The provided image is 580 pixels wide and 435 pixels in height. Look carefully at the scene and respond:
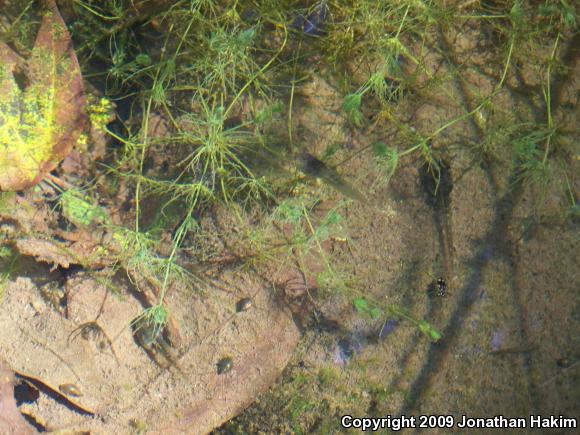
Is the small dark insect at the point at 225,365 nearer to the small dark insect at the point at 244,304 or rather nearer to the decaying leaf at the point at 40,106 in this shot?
the small dark insect at the point at 244,304

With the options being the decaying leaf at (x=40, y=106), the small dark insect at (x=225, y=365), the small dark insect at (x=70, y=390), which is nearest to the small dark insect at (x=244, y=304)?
the small dark insect at (x=225, y=365)

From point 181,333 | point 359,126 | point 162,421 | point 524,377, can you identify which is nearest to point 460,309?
point 524,377

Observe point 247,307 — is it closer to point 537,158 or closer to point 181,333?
point 181,333

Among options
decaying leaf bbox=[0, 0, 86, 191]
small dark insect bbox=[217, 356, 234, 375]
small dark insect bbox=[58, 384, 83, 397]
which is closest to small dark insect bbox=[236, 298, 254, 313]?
small dark insect bbox=[217, 356, 234, 375]

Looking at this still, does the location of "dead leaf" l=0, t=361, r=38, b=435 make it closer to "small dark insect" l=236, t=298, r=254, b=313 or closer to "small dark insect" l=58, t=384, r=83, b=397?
"small dark insect" l=58, t=384, r=83, b=397

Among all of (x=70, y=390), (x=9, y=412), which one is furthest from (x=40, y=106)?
(x=9, y=412)
